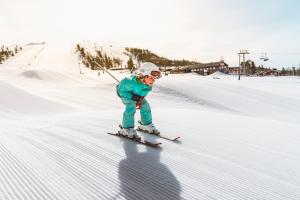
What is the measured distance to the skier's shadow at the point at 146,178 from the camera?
9.93 feet

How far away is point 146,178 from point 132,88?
5.92 feet

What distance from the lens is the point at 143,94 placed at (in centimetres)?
494

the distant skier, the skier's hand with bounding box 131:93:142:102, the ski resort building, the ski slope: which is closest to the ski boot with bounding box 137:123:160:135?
the ski slope

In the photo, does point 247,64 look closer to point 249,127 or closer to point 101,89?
point 101,89

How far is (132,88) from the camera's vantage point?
4883 mm

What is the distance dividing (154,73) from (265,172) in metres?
2.20

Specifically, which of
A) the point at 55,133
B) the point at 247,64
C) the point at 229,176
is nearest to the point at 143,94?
the point at 55,133

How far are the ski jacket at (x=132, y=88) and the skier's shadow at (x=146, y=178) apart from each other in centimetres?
97

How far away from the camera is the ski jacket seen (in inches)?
192

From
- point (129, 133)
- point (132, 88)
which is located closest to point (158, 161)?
point (129, 133)

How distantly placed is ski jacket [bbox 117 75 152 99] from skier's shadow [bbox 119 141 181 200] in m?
0.97

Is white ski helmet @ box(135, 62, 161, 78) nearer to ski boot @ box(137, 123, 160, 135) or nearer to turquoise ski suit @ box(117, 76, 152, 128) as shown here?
turquoise ski suit @ box(117, 76, 152, 128)

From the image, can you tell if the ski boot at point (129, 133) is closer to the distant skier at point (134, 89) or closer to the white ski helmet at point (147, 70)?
the distant skier at point (134, 89)

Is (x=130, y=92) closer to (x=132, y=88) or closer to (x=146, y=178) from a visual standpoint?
(x=132, y=88)
